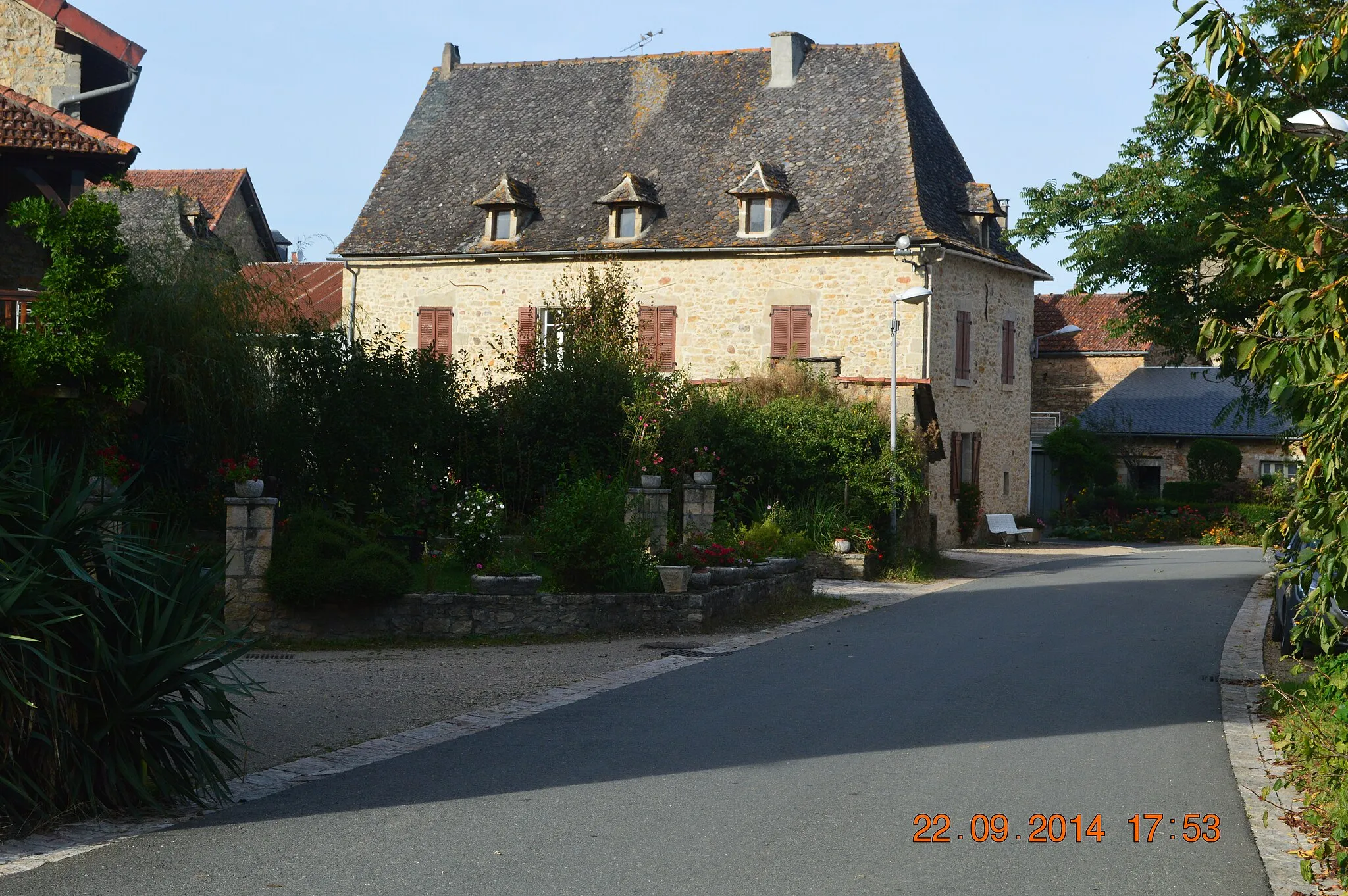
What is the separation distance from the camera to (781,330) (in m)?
28.0

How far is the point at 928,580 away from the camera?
827 inches

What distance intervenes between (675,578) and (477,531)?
212cm

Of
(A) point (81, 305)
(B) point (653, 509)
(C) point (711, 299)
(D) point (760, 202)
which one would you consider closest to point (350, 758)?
(A) point (81, 305)

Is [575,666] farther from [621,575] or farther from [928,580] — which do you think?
[928,580]

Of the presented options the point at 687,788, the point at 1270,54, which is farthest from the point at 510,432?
the point at 1270,54

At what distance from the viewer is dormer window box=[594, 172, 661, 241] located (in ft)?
94.6

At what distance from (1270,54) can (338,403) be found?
11.7m

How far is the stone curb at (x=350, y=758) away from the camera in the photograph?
5.61m

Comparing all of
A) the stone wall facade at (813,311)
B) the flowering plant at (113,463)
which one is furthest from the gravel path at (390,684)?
the stone wall facade at (813,311)

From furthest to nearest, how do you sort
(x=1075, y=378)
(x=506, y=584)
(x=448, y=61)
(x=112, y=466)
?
(x=1075, y=378), (x=448, y=61), (x=506, y=584), (x=112, y=466)

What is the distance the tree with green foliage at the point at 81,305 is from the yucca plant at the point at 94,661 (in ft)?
11.4

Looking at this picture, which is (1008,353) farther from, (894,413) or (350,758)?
(350,758)

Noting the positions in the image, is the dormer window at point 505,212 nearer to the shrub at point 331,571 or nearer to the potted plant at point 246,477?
the potted plant at point 246,477

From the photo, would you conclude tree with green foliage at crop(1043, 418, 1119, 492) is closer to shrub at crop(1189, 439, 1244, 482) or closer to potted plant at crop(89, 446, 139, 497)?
shrub at crop(1189, 439, 1244, 482)
